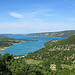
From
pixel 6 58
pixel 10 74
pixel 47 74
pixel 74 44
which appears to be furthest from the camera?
pixel 74 44

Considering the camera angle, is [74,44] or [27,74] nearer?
[27,74]

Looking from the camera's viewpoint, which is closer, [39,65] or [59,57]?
[39,65]

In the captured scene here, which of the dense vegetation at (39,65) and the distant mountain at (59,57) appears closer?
the dense vegetation at (39,65)

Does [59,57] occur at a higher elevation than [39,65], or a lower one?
higher

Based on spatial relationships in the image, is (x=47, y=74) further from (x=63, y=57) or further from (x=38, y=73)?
(x=63, y=57)

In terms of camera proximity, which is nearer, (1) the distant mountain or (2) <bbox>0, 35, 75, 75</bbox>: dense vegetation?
(2) <bbox>0, 35, 75, 75</bbox>: dense vegetation

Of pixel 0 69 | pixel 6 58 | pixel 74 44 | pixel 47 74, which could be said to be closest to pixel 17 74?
pixel 0 69

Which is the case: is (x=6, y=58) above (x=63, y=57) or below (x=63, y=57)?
above

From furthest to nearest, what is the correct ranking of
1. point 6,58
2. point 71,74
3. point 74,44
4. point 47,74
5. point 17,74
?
point 74,44 → point 6,58 → point 71,74 → point 47,74 → point 17,74

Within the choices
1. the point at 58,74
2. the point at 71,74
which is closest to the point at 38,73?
the point at 58,74
